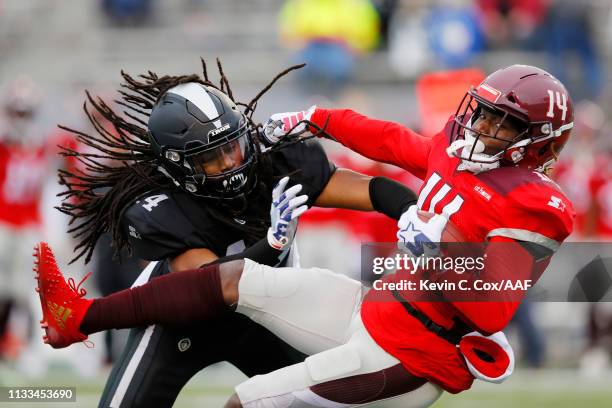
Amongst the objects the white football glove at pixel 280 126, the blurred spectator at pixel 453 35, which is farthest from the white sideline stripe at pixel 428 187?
the blurred spectator at pixel 453 35

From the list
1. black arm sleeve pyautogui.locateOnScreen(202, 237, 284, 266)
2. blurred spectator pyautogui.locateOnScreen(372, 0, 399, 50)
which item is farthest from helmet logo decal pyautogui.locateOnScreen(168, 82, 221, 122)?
blurred spectator pyautogui.locateOnScreen(372, 0, 399, 50)

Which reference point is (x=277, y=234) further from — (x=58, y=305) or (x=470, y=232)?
(x=58, y=305)

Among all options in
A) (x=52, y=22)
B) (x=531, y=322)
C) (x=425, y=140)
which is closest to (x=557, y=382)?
(x=531, y=322)

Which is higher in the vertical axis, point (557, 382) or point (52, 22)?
point (52, 22)

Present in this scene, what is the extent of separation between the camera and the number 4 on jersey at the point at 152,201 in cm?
411

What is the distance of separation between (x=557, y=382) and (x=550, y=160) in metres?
3.43

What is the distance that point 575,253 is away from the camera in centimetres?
808

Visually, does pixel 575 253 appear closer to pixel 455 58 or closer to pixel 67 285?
pixel 455 58

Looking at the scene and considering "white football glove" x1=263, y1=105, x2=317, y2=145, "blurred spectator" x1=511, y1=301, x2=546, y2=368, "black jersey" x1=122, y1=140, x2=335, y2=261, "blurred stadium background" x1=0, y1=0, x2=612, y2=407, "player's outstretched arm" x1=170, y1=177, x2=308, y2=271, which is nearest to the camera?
"player's outstretched arm" x1=170, y1=177, x2=308, y2=271

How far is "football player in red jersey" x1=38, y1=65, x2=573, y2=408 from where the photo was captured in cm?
360

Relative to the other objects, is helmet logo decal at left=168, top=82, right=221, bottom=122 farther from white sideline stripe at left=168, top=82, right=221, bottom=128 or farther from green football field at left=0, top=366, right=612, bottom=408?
green football field at left=0, top=366, right=612, bottom=408

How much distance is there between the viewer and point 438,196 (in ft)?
12.5

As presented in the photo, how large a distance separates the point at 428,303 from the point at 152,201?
1074 millimetres

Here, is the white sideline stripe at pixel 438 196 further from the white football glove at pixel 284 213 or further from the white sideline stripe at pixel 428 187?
the white football glove at pixel 284 213
